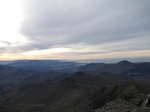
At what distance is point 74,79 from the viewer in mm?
109812

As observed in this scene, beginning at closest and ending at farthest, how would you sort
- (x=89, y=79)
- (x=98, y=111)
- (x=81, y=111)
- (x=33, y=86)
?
(x=98, y=111) → (x=81, y=111) → (x=33, y=86) → (x=89, y=79)

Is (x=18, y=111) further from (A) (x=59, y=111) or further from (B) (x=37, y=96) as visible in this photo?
(B) (x=37, y=96)

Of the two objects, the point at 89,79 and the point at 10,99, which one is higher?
the point at 89,79

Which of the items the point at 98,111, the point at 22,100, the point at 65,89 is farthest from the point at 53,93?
the point at 98,111

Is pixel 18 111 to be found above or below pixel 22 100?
above

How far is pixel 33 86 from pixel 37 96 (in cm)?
1506

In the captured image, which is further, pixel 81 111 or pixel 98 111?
pixel 81 111

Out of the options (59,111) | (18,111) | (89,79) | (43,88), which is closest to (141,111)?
(59,111)

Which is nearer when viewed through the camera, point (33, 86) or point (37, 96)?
point (37, 96)

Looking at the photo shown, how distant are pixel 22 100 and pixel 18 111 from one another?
34249mm

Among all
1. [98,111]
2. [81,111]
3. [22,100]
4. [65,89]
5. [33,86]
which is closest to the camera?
[98,111]

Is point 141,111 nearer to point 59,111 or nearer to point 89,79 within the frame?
point 59,111

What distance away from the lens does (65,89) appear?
9031cm

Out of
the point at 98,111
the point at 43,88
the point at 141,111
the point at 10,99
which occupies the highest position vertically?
the point at 141,111
